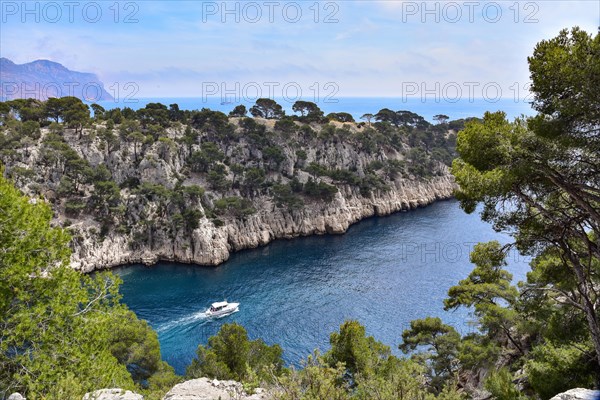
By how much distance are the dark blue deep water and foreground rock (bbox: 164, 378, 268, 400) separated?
60.8 ft

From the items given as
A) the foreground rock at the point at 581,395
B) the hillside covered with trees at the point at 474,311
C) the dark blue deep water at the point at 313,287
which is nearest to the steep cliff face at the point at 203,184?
the dark blue deep water at the point at 313,287

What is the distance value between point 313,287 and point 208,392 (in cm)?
3348

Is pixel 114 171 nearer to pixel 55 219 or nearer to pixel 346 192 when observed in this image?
pixel 55 219

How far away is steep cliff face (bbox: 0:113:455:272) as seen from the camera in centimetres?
5131

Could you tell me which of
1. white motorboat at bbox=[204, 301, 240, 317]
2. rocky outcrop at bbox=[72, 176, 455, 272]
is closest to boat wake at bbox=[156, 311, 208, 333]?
white motorboat at bbox=[204, 301, 240, 317]

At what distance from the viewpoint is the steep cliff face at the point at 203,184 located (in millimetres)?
51312

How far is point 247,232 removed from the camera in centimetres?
5919

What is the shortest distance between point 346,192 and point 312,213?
10855mm

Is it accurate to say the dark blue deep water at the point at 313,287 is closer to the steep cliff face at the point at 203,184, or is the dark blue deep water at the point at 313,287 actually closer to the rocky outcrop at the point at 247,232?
the rocky outcrop at the point at 247,232

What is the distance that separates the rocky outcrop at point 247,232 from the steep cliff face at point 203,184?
16cm

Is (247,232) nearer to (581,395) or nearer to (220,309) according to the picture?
(220,309)

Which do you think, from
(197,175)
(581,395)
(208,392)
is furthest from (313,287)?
(581,395)
